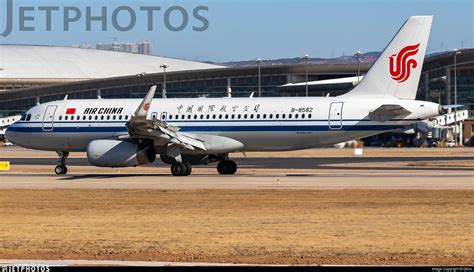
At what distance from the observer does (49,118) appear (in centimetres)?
5034

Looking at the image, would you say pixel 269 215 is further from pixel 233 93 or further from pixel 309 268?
pixel 233 93

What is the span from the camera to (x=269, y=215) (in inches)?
1086

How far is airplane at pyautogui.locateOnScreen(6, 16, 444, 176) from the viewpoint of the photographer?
147 feet

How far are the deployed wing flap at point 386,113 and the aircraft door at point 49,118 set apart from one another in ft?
55.0

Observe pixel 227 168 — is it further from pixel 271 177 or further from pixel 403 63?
pixel 403 63

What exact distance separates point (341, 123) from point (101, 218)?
1974 cm

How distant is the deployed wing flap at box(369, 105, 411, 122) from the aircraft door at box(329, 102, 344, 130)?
4.73 feet

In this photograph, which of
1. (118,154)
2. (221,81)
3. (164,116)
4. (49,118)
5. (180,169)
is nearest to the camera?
(118,154)

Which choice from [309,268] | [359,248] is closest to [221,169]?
[359,248]

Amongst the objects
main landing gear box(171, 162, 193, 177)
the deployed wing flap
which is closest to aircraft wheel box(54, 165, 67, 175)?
main landing gear box(171, 162, 193, 177)

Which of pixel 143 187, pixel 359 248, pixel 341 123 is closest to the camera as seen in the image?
pixel 359 248

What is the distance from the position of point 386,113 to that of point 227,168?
327 inches

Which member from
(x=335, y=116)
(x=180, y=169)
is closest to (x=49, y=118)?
(x=180, y=169)

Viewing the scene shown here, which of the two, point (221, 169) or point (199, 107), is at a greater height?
point (199, 107)
